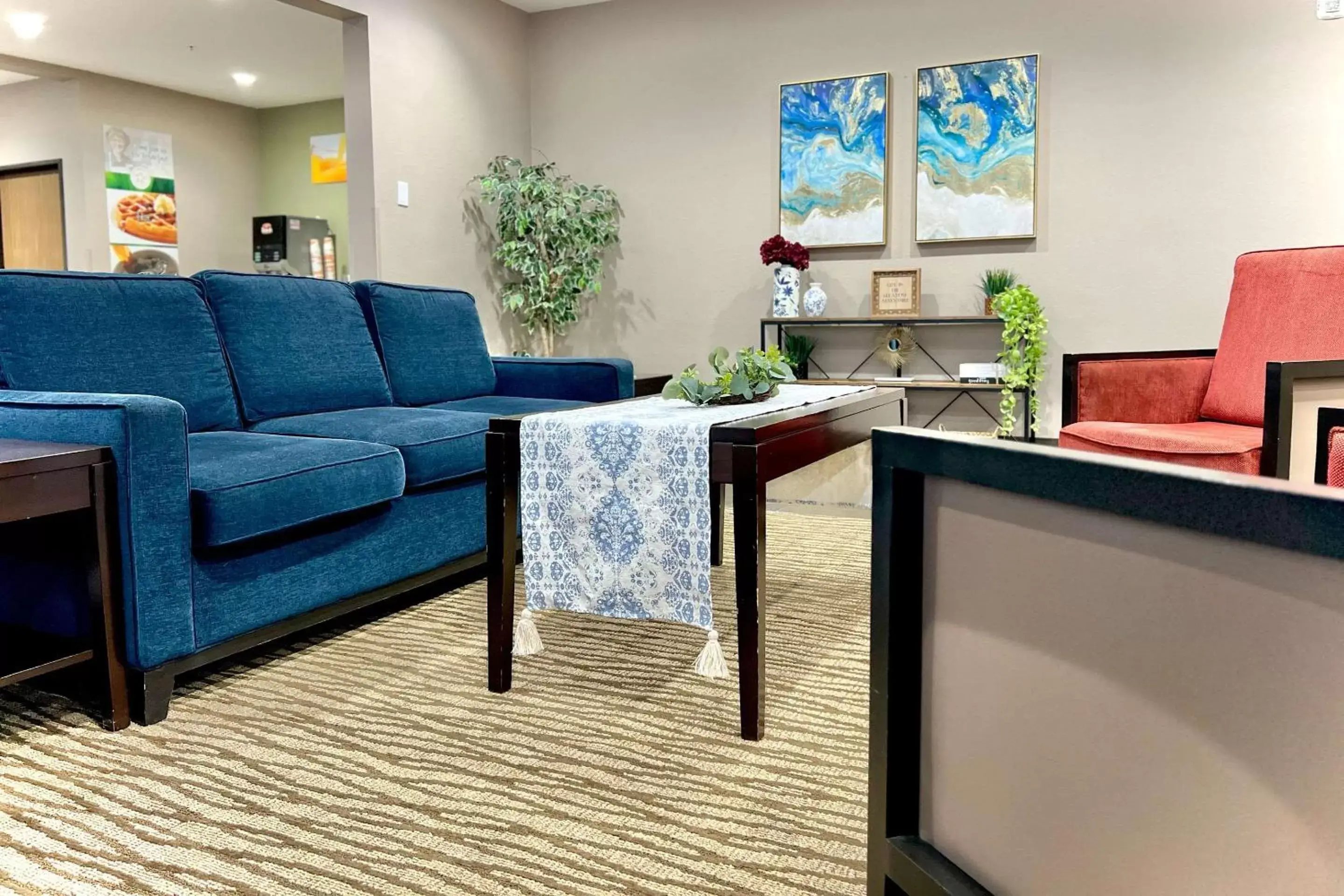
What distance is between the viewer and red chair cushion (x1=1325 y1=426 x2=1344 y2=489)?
4.08ft

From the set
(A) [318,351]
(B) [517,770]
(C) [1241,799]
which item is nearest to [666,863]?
(B) [517,770]

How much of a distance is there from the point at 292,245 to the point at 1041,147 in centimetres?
542

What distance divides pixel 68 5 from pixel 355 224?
2453mm

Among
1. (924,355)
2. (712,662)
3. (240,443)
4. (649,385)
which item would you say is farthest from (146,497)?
(924,355)

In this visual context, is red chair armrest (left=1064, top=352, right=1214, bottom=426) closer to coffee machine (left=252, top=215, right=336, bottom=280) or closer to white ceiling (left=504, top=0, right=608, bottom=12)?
white ceiling (left=504, top=0, right=608, bottom=12)

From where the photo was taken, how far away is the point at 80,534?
178 cm

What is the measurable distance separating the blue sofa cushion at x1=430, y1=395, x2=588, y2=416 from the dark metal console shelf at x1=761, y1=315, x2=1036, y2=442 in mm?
1719

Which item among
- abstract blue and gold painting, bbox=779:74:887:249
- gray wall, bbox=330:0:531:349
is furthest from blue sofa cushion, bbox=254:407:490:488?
abstract blue and gold painting, bbox=779:74:887:249

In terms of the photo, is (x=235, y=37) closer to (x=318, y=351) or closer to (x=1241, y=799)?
(x=318, y=351)

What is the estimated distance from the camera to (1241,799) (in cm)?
53

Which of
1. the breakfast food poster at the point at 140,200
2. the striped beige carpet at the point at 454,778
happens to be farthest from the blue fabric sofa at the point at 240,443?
the breakfast food poster at the point at 140,200

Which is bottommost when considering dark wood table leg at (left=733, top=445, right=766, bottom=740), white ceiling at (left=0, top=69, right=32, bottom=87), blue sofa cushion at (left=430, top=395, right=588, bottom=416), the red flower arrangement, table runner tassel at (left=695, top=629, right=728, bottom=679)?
table runner tassel at (left=695, top=629, right=728, bottom=679)

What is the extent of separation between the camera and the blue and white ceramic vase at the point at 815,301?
15.8 feet

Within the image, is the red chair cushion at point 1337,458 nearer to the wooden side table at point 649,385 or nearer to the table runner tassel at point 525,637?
the table runner tassel at point 525,637
